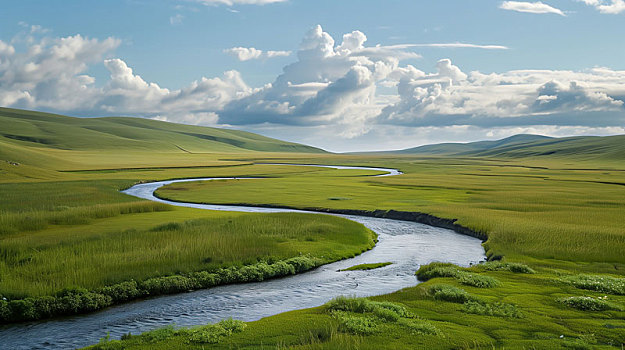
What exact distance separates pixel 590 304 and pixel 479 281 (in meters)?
5.80

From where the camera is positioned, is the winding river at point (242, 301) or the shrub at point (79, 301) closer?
the winding river at point (242, 301)

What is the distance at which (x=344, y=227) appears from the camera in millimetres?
45500

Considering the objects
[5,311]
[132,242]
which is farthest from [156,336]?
[132,242]

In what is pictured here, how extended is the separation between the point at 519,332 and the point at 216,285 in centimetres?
1778

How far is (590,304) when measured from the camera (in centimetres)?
2042

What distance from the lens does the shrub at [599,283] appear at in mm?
23322

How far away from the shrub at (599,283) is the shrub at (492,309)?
6621 mm

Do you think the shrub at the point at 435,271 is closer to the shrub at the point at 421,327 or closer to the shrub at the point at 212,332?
the shrub at the point at 421,327

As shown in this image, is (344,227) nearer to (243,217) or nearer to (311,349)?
(243,217)

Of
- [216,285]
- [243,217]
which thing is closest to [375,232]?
[243,217]

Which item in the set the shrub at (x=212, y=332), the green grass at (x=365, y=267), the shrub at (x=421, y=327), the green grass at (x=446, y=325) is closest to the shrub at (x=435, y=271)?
the green grass at (x=365, y=267)

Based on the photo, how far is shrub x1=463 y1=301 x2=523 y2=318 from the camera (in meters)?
19.3

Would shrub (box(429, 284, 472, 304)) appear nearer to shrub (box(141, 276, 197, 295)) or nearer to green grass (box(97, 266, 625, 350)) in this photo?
green grass (box(97, 266, 625, 350))

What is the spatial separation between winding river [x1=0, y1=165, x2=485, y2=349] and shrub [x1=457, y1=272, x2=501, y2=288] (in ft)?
10.8
